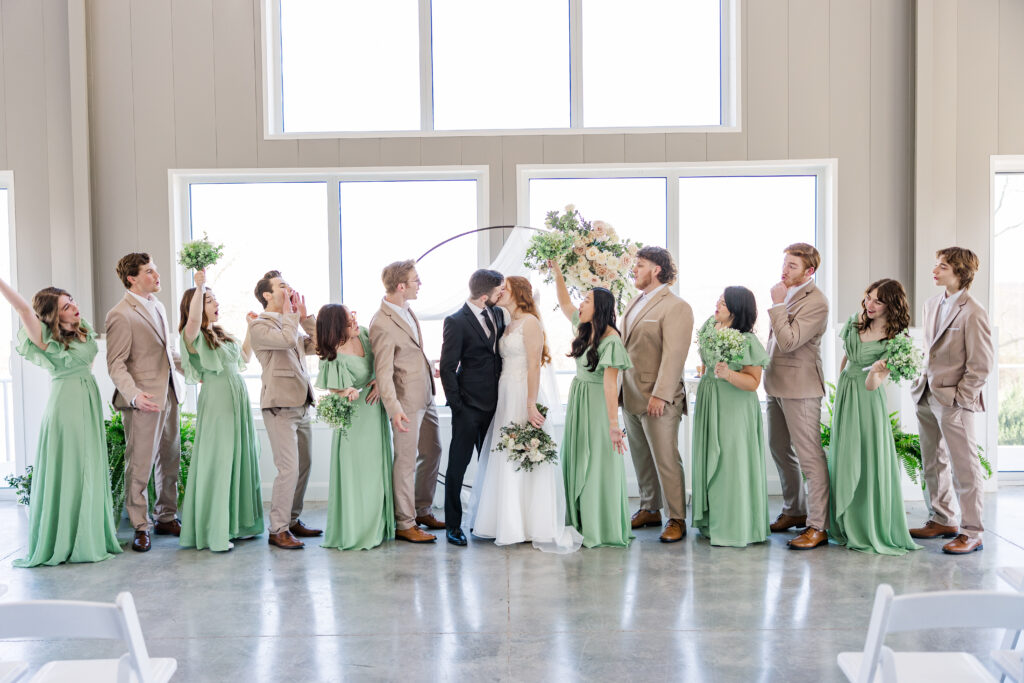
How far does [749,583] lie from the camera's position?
4.25 meters

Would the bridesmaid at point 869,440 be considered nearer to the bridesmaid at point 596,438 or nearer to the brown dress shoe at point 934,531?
the brown dress shoe at point 934,531

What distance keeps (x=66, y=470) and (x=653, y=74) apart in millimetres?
4883

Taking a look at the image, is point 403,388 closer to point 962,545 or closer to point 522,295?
point 522,295

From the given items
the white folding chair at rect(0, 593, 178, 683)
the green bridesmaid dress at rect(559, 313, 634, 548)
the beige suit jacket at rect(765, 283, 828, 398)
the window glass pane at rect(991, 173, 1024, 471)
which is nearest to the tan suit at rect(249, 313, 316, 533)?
the green bridesmaid dress at rect(559, 313, 634, 548)

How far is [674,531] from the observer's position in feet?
16.5

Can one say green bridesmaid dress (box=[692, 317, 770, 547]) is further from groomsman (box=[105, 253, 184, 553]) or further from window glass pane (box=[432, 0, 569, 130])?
groomsman (box=[105, 253, 184, 553])

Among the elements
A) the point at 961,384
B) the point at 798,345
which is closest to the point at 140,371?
the point at 798,345

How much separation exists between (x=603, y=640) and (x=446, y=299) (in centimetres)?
296

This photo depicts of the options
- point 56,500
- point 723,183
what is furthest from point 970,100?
point 56,500

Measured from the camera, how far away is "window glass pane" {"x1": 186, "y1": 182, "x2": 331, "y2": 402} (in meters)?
6.43

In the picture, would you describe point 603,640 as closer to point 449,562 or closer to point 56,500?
point 449,562

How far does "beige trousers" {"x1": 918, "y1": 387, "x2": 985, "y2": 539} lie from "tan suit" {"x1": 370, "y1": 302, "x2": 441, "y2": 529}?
3037 millimetres

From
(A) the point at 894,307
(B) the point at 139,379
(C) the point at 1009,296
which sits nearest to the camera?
(A) the point at 894,307

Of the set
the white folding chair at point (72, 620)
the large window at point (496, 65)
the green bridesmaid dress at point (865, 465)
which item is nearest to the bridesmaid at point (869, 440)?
the green bridesmaid dress at point (865, 465)
